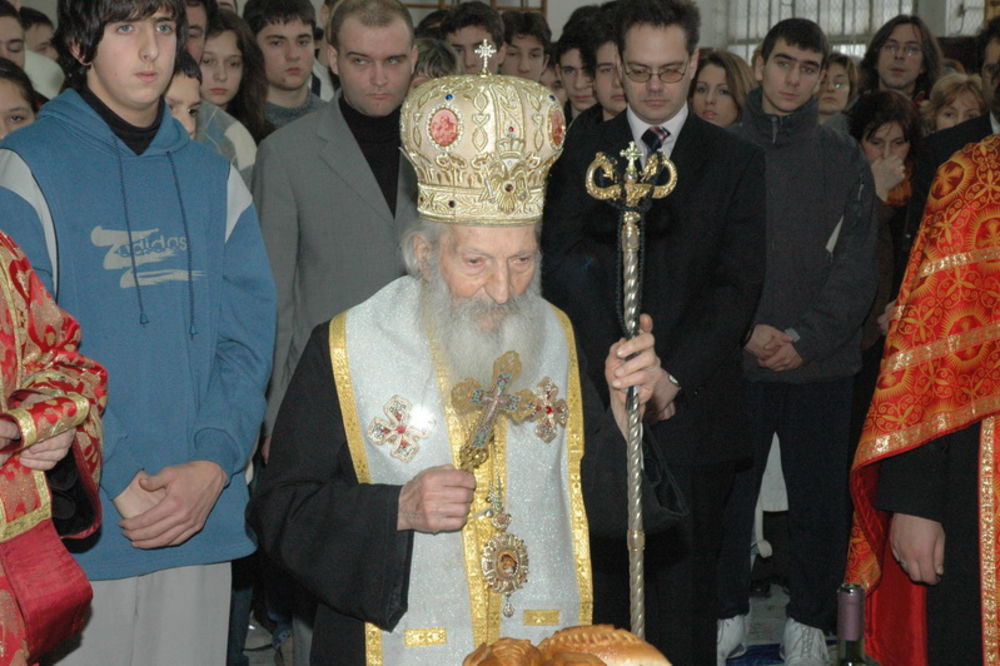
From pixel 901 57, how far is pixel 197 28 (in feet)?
13.2

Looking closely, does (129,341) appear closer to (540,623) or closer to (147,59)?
(147,59)

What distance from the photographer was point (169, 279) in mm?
3457

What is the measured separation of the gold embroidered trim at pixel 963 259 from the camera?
355 centimetres

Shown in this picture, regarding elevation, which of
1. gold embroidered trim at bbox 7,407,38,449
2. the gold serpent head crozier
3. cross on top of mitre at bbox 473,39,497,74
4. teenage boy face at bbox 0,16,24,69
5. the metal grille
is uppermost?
the metal grille

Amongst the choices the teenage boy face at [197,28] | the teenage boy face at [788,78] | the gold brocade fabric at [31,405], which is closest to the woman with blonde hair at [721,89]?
the teenage boy face at [788,78]

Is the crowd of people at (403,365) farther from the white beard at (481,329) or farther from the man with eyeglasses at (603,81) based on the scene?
the man with eyeglasses at (603,81)

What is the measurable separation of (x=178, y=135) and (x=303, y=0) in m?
3.28

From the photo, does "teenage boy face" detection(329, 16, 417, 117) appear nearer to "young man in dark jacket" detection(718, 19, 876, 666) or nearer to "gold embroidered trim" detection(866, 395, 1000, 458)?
"young man in dark jacket" detection(718, 19, 876, 666)

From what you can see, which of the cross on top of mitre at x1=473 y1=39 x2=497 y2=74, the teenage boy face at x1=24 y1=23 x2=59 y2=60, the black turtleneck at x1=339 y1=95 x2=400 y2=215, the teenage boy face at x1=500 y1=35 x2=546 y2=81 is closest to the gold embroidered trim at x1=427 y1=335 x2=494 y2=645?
the cross on top of mitre at x1=473 y1=39 x2=497 y2=74

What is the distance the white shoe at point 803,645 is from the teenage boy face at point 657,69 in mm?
2044

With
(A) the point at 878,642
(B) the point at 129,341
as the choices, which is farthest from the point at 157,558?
(A) the point at 878,642

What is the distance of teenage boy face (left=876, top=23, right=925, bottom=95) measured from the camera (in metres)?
7.76

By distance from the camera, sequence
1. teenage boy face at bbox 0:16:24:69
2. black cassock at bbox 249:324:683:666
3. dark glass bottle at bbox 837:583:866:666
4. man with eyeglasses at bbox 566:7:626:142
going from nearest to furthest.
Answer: dark glass bottle at bbox 837:583:866:666 → black cassock at bbox 249:324:683:666 → man with eyeglasses at bbox 566:7:626:142 → teenage boy face at bbox 0:16:24:69

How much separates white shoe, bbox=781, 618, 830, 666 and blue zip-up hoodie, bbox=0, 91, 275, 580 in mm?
2590
